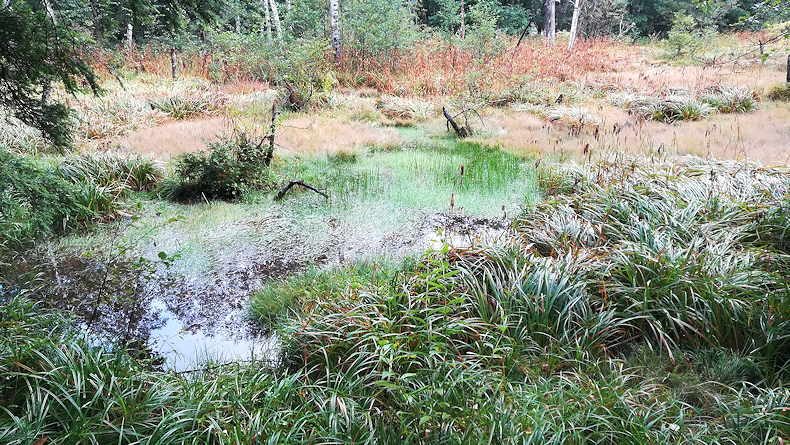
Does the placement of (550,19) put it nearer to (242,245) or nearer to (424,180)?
(424,180)

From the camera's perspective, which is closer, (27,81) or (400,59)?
(27,81)

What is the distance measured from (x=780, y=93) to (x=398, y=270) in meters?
10.5

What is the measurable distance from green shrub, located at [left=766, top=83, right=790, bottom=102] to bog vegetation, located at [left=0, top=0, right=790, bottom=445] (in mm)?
3082

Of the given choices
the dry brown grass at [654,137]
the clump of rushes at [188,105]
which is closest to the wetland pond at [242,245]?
the dry brown grass at [654,137]

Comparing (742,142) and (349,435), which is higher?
(742,142)

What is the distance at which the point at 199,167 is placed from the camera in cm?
476

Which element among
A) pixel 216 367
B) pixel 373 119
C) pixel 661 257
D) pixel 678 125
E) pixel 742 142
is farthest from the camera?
pixel 373 119

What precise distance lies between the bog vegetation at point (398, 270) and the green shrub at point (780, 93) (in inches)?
121

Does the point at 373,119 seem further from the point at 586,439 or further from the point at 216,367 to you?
the point at 586,439

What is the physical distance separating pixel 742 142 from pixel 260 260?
6.37m

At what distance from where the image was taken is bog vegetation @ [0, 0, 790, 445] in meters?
1.78

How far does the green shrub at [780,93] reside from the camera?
896 centimetres

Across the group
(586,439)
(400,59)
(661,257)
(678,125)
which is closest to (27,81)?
(586,439)

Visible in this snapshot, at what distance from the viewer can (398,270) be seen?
9.09 ft
